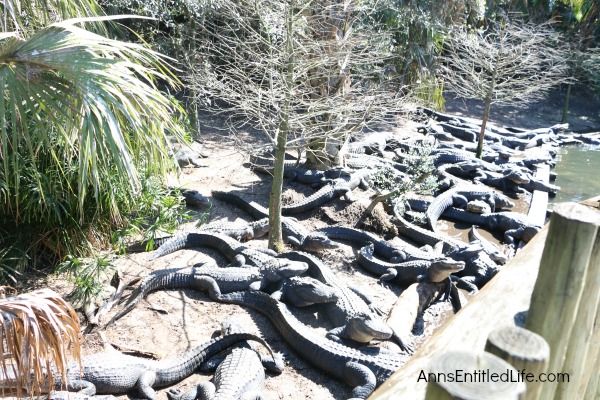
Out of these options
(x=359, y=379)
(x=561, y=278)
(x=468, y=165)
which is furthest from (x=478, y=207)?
(x=561, y=278)

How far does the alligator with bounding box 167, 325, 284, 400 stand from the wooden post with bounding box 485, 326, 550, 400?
316 cm

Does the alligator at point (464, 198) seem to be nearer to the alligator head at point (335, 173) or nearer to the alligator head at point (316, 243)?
the alligator head at point (335, 173)

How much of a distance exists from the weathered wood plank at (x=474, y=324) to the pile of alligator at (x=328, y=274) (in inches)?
110

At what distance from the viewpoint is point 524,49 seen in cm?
1189

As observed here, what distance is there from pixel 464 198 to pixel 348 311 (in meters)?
4.84

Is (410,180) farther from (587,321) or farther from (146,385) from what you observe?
(587,321)

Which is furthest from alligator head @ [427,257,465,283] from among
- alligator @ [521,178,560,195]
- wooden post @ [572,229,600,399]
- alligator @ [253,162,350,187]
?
alligator @ [521,178,560,195]

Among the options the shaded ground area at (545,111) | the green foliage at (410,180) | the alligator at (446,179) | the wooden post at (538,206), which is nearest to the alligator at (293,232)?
the green foliage at (410,180)

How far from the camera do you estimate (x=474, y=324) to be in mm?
1476

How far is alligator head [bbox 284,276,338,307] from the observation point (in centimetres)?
559

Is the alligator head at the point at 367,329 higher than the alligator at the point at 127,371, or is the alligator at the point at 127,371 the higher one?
the alligator head at the point at 367,329

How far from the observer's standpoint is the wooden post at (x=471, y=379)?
93 cm

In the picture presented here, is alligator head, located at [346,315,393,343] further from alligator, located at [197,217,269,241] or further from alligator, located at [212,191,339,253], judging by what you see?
alligator, located at [197,217,269,241]

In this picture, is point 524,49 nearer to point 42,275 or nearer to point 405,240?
point 405,240
